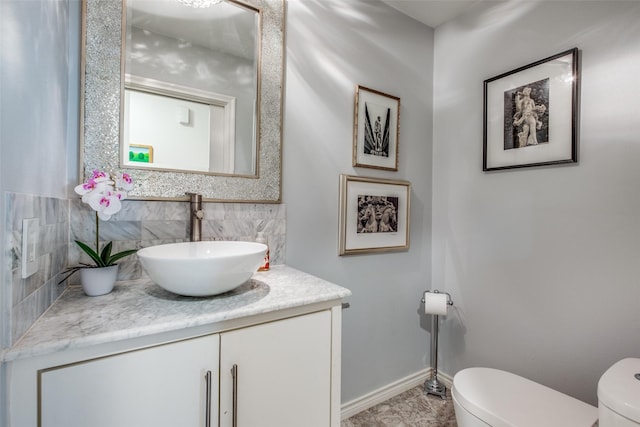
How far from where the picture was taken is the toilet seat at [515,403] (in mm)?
1034

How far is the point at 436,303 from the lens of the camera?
172 cm

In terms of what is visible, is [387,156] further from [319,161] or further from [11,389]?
[11,389]

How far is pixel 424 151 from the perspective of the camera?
1.98 meters

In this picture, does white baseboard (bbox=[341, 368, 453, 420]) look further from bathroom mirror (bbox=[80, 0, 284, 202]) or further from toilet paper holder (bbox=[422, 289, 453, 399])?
bathroom mirror (bbox=[80, 0, 284, 202])

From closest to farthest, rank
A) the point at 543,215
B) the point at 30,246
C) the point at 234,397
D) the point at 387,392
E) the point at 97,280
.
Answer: the point at 30,246, the point at 234,397, the point at 97,280, the point at 543,215, the point at 387,392

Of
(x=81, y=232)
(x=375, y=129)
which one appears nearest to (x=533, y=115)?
(x=375, y=129)

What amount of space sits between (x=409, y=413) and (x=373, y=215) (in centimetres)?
115

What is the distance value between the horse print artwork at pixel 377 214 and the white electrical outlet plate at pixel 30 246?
4.37 ft

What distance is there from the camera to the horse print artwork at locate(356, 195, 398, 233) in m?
1.69

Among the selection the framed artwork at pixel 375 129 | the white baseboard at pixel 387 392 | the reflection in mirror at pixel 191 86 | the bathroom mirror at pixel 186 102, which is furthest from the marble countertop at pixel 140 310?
the white baseboard at pixel 387 392

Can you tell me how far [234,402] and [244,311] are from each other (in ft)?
0.77

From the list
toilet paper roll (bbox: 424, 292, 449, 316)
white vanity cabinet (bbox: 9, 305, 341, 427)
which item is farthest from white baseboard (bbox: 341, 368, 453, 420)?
white vanity cabinet (bbox: 9, 305, 341, 427)

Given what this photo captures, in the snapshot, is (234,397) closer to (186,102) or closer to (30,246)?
(30,246)

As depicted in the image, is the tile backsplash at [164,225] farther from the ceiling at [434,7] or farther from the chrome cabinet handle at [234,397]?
the ceiling at [434,7]
